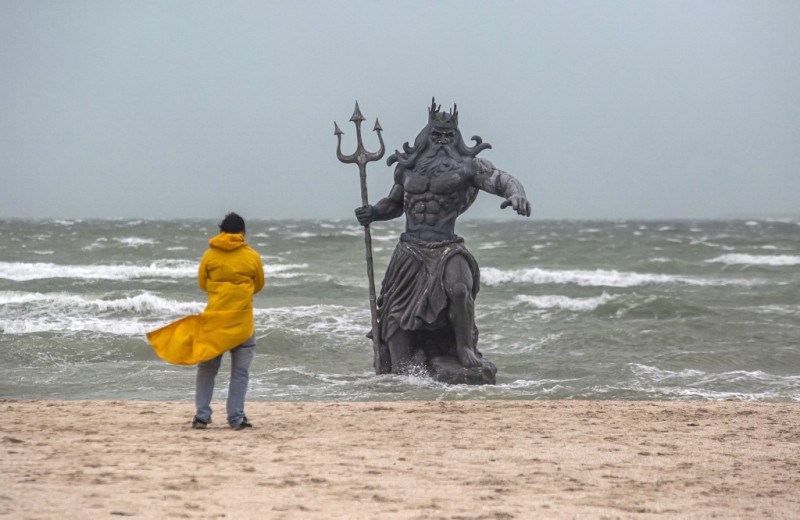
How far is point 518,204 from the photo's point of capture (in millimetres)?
8109

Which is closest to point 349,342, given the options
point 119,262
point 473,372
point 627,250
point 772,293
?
point 473,372

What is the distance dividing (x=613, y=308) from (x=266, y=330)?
6759 millimetres

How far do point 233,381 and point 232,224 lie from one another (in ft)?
3.13

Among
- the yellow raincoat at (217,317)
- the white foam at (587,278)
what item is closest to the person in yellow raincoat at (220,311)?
the yellow raincoat at (217,317)

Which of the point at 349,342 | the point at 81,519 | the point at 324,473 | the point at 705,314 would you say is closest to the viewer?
the point at 81,519

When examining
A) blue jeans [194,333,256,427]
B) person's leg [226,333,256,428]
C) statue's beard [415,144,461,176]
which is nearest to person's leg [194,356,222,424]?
blue jeans [194,333,256,427]

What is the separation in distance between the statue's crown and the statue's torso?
358 millimetres

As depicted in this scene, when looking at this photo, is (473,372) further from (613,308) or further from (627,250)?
(627,250)

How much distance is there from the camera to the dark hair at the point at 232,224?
6.37 m

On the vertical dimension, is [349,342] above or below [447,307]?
below

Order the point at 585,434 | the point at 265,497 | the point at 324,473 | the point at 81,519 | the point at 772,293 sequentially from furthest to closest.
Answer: the point at 772,293 → the point at 585,434 → the point at 324,473 → the point at 265,497 → the point at 81,519

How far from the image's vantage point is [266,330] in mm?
13945

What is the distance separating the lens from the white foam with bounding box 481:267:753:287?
86.8 feet

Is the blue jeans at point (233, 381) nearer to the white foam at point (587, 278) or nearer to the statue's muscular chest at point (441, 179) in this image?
the statue's muscular chest at point (441, 179)
